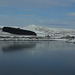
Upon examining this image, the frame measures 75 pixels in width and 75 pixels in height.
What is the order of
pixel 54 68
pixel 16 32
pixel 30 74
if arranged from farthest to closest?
pixel 16 32 < pixel 54 68 < pixel 30 74

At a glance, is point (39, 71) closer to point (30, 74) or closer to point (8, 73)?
point (30, 74)

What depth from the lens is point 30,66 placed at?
1157 cm

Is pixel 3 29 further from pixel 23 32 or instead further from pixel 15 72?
pixel 15 72

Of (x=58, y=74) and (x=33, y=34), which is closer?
(x=58, y=74)

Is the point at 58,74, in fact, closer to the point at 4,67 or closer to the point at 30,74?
the point at 30,74

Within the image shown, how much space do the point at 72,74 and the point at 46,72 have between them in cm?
112

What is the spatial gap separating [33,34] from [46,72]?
36.4 meters

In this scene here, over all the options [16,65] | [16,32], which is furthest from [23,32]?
[16,65]

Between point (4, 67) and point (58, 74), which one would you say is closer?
point (58, 74)

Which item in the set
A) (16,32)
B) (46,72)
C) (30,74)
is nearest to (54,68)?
(46,72)

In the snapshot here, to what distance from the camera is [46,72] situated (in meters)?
10.3

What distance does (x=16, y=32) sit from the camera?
149 feet

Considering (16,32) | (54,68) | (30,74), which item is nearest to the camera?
(30,74)

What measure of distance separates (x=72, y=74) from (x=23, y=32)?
3648cm
